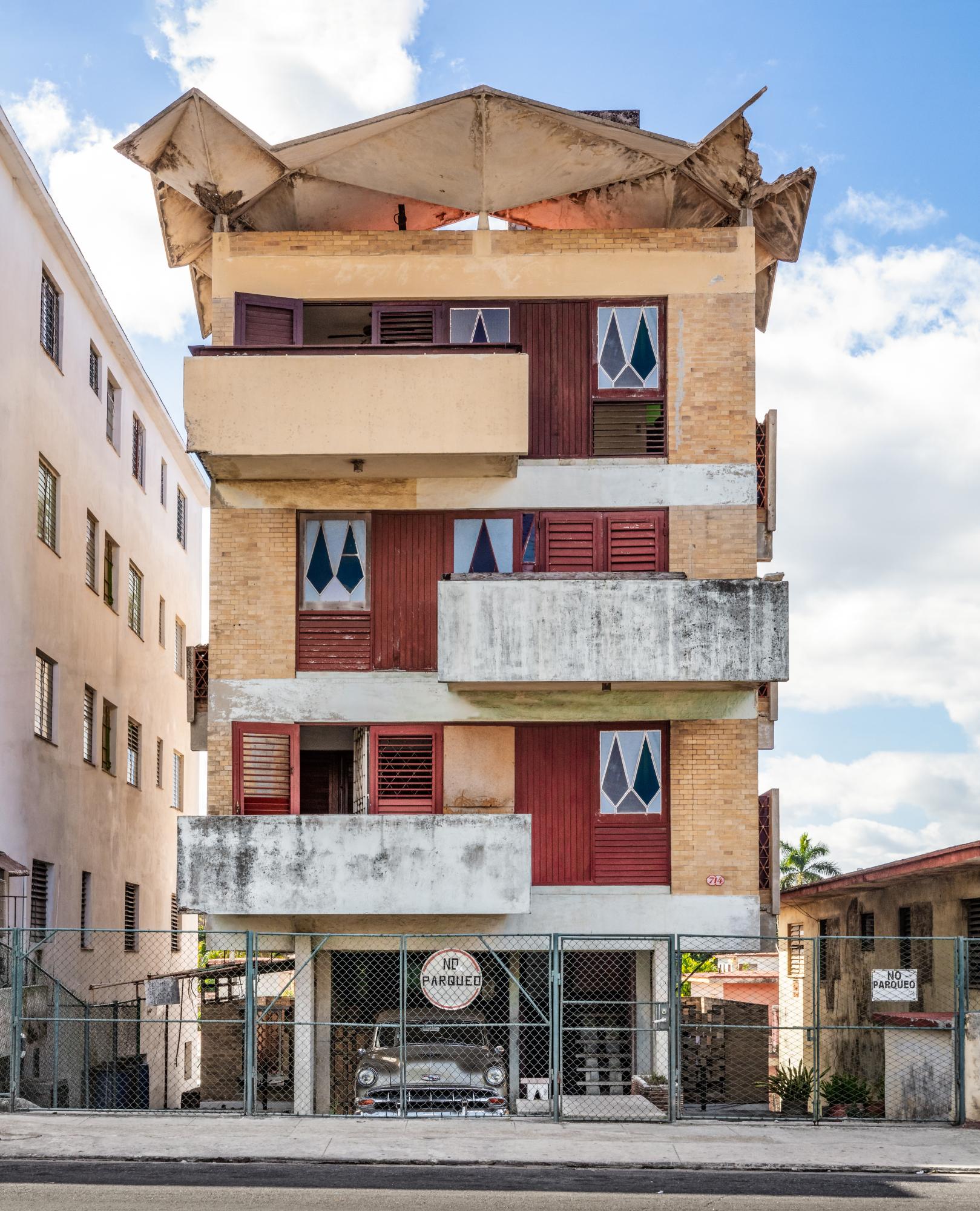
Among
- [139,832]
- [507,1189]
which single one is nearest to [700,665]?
[507,1189]

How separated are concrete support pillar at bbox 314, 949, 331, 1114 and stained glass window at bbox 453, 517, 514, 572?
6.37 metres

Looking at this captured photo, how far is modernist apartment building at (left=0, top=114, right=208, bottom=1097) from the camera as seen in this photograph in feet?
88.0

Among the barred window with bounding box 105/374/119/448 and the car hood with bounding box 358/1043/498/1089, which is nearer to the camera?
the car hood with bounding box 358/1043/498/1089

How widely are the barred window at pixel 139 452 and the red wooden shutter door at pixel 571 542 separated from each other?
14.6 m

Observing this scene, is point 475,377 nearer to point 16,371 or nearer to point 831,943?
point 16,371

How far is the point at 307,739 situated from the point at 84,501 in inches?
310

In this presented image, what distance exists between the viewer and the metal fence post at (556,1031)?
754 inches

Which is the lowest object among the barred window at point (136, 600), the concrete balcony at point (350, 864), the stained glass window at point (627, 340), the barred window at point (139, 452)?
the concrete balcony at point (350, 864)

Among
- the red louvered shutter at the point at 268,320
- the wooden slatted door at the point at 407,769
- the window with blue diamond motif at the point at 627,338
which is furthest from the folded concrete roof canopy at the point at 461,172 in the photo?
the wooden slatted door at the point at 407,769

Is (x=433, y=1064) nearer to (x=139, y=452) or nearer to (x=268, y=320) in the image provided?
(x=268, y=320)

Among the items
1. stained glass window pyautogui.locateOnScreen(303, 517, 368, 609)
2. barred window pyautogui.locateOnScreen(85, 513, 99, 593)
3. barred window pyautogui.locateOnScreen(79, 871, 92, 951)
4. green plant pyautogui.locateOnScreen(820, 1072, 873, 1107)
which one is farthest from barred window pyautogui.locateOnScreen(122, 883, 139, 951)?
green plant pyautogui.locateOnScreen(820, 1072, 873, 1107)

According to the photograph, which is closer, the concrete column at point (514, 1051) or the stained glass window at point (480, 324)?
the concrete column at point (514, 1051)

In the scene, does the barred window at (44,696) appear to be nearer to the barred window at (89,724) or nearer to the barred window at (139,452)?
the barred window at (89,724)

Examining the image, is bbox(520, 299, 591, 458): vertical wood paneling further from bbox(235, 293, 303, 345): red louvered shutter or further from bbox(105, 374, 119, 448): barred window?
bbox(105, 374, 119, 448): barred window
